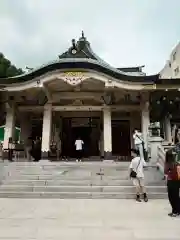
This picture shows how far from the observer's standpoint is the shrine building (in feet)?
43.5

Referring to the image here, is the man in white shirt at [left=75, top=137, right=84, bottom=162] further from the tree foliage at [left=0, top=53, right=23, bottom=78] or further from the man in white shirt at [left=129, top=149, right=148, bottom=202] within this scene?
the tree foliage at [left=0, top=53, right=23, bottom=78]

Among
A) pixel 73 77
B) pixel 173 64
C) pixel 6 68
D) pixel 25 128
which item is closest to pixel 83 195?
pixel 73 77

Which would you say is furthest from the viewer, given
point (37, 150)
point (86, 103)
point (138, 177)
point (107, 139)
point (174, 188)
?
point (86, 103)

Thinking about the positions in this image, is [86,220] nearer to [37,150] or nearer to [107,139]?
[107,139]

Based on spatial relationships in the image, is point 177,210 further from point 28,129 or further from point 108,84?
point 28,129

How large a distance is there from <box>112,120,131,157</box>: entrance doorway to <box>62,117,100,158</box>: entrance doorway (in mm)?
984

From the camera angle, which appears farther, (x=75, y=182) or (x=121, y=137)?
(x=121, y=137)

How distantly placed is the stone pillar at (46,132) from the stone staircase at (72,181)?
2.66 m

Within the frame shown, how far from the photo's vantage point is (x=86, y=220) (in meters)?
5.50

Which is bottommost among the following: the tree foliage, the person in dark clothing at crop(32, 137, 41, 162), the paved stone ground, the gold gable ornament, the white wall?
the paved stone ground

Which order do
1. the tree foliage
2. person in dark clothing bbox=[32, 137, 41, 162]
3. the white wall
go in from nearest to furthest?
person in dark clothing bbox=[32, 137, 41, 162] → the tree foliage → the white wall

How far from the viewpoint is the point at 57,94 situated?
1469 cm

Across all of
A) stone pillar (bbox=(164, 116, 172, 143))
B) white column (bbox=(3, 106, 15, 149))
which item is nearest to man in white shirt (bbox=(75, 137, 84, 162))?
white column (bbox=(3, 106, 15, 149))

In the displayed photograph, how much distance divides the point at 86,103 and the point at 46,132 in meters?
2.78
